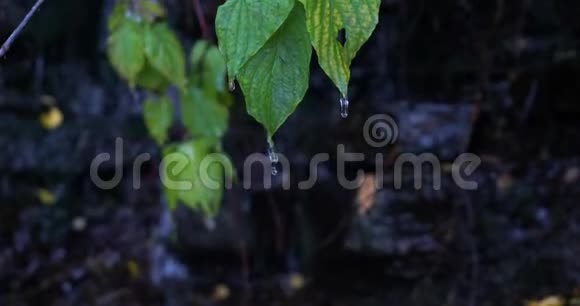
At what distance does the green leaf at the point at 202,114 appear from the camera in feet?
5.32

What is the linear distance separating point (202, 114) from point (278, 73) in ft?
2.96

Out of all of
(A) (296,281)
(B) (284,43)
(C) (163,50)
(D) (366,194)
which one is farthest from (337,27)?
(A) (296,281)

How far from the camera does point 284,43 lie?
75 centimetres

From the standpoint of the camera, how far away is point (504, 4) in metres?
2.24

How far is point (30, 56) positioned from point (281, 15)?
2.18 m

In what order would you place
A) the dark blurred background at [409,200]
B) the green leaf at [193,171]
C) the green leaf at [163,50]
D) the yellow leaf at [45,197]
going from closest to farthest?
1. the green leaf at [163,50]
2. the green leaf at [193,171]
3. the dark blurred background at [409,200]
4. the yellow leaf at [45,197]

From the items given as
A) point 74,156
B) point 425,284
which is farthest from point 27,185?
point 425,284

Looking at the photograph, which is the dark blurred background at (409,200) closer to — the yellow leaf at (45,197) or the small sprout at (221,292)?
the small sprout at (221,292)

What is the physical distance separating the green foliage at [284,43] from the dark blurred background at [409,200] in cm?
140

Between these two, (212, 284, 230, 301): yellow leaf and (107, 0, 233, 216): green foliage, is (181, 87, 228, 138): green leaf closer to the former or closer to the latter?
(107, 0, 233, 216): green foliage

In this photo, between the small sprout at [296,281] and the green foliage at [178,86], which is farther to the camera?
the small sprout at [296,281]

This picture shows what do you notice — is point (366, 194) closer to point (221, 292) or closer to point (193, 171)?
point (221, 292)

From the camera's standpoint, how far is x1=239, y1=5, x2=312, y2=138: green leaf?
744mm

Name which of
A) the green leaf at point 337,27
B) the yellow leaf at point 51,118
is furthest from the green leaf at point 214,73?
the yellow leaf at point 51,118
